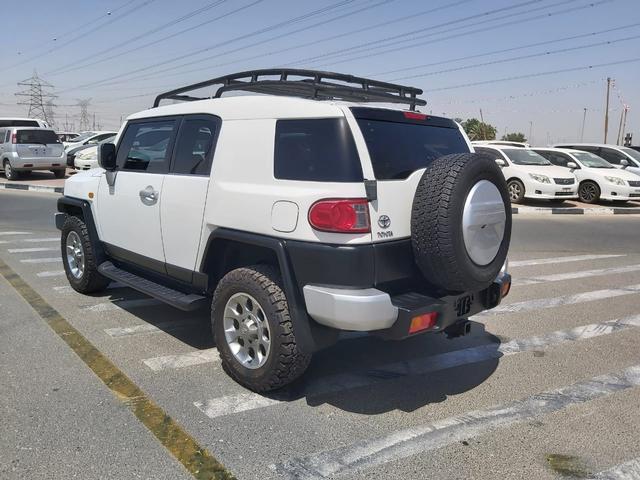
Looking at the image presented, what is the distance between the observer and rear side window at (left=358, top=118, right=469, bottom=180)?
345cm

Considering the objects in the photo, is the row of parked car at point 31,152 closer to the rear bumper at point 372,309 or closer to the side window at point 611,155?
the side window at point 611,155

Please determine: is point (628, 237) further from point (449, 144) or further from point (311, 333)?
point (311, 333)

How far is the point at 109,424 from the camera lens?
3223 mm

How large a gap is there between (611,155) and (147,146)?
61.3 ft

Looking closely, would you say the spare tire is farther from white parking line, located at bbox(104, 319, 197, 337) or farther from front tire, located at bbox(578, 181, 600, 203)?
front tire, located at bbox(578, 181, 600, 203)

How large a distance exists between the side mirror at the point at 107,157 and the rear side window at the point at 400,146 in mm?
2775

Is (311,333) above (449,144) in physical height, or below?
below

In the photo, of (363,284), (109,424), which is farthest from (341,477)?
(109,424)

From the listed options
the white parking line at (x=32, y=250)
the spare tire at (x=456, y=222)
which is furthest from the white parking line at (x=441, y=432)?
the white parking line at (x=32, y=250)

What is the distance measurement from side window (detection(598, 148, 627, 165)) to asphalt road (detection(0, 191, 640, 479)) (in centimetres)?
1520

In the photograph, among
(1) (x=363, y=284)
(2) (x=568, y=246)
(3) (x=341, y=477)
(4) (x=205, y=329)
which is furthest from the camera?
(2) (x=568, y=246)

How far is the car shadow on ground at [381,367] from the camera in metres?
3.69

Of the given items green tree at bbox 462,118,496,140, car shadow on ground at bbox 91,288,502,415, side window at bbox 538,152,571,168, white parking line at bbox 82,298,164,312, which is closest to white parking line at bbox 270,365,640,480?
car shadow on ground at bbox 91,288,502,415

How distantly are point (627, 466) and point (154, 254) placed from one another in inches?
139
